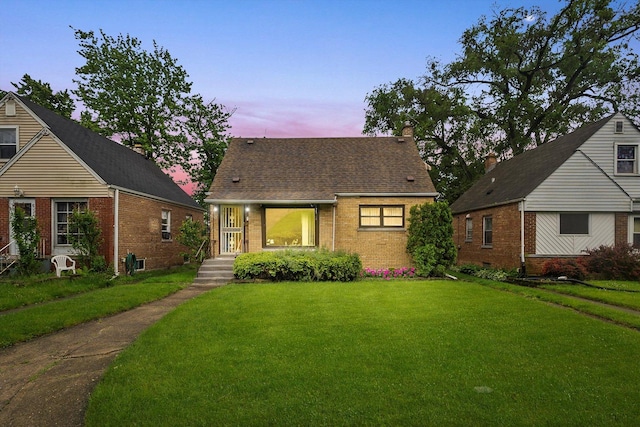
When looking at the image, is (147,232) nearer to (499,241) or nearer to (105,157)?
(105,157)

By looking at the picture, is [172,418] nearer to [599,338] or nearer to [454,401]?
[454,401]

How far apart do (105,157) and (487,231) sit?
1938 cm

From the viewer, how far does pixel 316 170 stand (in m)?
16.7

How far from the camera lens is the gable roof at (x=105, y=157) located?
45.9 feet

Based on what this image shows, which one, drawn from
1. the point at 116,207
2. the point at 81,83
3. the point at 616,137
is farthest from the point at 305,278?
the point at 81,83

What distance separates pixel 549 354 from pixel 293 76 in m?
22.3

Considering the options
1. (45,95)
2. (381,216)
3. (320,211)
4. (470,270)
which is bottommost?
(470,270)

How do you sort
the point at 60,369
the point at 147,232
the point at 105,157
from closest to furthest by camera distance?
the point at 60,369, the point at 105,157, the point at 147,232

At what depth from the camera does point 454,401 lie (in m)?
3.39

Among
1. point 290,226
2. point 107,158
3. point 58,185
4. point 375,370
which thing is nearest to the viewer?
point 375,370

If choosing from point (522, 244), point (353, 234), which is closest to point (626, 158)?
point (522, 244)

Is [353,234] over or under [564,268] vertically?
over

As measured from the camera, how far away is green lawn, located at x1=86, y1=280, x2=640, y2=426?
3.20 meters

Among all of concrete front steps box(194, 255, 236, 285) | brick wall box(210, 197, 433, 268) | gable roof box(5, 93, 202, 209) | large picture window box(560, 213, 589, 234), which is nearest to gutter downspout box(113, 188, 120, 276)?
gable roof box(5, 93, 202, 209)
